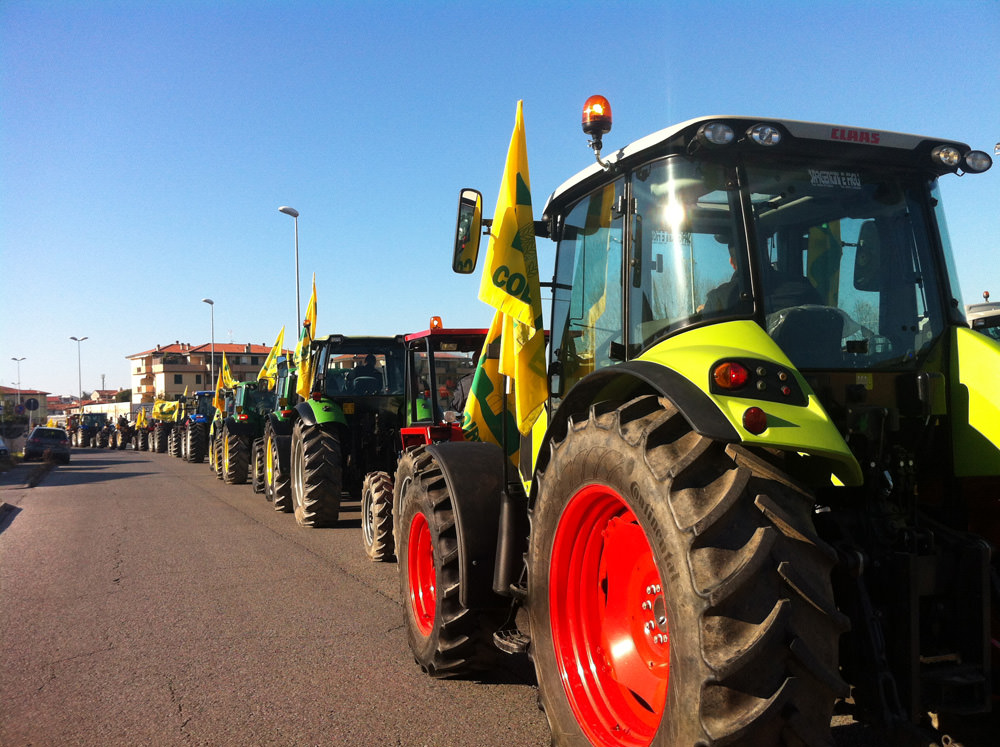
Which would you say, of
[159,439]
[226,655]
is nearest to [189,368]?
[159,439]

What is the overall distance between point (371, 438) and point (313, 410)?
917 mm

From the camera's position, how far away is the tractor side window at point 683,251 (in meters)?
3.06

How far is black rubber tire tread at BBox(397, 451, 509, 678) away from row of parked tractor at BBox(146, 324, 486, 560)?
861 mm

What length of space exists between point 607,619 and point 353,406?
843 centimetres

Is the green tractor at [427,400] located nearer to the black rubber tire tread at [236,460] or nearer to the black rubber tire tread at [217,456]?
the black rubber tire tread at [236,460]

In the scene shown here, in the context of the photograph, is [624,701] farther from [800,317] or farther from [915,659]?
[800,317]

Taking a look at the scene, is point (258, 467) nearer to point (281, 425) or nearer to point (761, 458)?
point (281, 425)

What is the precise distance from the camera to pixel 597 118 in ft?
11.2

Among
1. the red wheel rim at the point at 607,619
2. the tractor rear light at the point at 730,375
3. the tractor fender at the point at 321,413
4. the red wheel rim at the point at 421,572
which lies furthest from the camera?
the tractor fender at the point at 321,413

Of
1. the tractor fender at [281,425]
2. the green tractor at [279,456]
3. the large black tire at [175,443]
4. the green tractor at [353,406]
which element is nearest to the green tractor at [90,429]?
the large black tire at [175,443]

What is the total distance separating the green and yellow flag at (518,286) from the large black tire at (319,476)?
6833 millimetres

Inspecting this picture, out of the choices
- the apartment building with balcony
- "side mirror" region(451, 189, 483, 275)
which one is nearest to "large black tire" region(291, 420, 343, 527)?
"side mirror" region(451, 189, 483, 275)

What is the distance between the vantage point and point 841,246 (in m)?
3.34

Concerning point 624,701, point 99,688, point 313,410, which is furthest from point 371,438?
point 624,701
